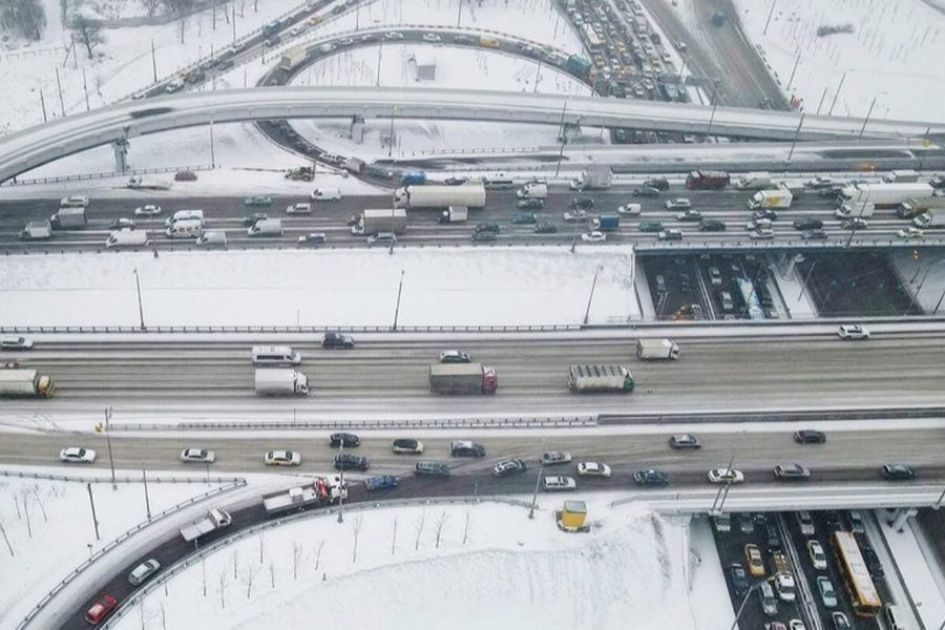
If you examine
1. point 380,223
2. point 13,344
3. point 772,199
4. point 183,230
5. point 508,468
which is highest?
point 772,199

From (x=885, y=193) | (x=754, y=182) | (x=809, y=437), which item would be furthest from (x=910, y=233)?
(x=809, y=437)

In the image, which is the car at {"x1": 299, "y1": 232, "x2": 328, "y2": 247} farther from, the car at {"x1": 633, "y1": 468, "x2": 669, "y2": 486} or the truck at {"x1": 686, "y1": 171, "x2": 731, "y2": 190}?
the truck at {"x1": 686, "y1": 171, "x2": 731, "y2": 190}

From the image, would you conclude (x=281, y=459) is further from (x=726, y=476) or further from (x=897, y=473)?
(x=897, y=473)

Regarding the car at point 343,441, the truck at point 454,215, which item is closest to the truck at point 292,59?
the truck at point 454,215

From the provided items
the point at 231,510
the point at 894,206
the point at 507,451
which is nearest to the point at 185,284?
the point at 231,510

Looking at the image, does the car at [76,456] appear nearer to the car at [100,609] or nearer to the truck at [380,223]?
the car at [100,609]

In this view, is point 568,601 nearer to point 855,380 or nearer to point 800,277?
point 855,380
